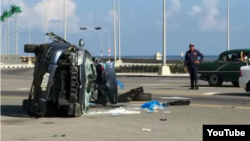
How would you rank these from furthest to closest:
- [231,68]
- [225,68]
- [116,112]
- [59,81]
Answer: [225,68]
[231,68]
[116,112]
[59,81]

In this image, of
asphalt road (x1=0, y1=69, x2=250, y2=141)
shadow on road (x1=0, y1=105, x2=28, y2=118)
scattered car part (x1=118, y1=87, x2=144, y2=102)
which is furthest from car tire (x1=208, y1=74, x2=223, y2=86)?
shadow on road (x1=0, y1=105, x2=28, y2=118)

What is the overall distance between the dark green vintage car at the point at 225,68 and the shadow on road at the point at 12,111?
11745 mm

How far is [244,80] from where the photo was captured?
777 inches

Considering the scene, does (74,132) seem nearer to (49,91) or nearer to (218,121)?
(49,91)

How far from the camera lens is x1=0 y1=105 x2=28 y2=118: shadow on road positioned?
47.0 feet

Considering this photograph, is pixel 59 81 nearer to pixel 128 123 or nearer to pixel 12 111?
pixel 128 123

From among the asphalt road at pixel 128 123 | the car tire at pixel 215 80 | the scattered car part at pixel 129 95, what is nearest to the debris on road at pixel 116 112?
the asphalt road at pixel 128 123

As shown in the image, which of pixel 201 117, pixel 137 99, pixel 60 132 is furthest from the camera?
pixel 137 99

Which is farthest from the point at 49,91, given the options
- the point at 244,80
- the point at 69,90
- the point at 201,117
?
the point at 244,80

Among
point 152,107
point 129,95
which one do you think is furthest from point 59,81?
point 129,95

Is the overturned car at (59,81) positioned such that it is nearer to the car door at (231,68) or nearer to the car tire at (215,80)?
the car door at (231,68)

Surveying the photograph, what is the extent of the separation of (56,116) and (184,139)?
438cm

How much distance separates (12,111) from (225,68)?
A: 42.6ft

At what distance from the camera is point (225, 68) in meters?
25.8
